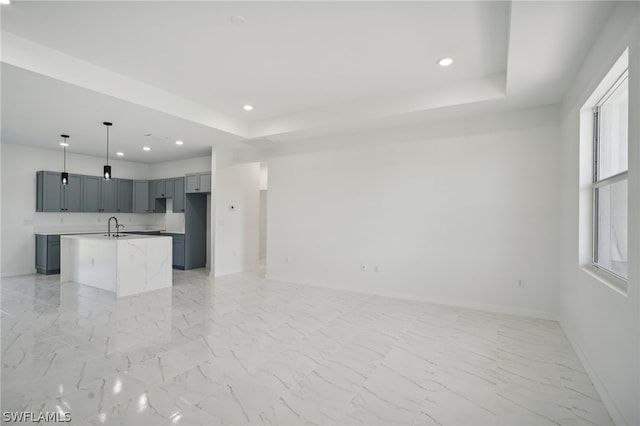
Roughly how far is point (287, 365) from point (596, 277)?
8.77ft

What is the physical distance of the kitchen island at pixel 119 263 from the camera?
5.05 metres

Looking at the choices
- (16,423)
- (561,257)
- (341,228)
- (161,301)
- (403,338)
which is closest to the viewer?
(16,423)

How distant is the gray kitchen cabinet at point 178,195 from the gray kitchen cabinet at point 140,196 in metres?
1.19

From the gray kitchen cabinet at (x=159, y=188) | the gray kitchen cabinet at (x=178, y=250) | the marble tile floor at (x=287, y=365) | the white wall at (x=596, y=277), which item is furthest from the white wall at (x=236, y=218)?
the white wall at (x=596, y=277)

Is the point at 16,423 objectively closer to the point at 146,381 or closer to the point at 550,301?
the point at 146,381

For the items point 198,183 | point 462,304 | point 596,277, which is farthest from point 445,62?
point 198,183

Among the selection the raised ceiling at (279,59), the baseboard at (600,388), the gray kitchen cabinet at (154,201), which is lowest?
the baseboard at (600,388)

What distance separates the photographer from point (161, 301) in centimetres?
475

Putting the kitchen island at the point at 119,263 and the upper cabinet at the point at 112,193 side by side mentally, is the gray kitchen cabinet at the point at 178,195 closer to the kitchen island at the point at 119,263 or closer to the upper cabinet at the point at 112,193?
the upper cabinet at the point at 112,193

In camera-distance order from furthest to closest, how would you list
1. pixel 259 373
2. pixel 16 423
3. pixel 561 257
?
pixel 561 257
pixel 259 373
pixel 16 423

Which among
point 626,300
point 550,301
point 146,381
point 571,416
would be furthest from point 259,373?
point 550,301

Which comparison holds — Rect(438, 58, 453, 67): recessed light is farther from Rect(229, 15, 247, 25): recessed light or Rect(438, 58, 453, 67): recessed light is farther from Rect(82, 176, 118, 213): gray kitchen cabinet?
Rect(82, 176, 118, 213): gray kitchen cabinet

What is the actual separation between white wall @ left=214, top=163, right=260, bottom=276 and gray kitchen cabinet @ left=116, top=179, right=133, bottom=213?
3.33 m

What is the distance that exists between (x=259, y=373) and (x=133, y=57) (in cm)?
356
